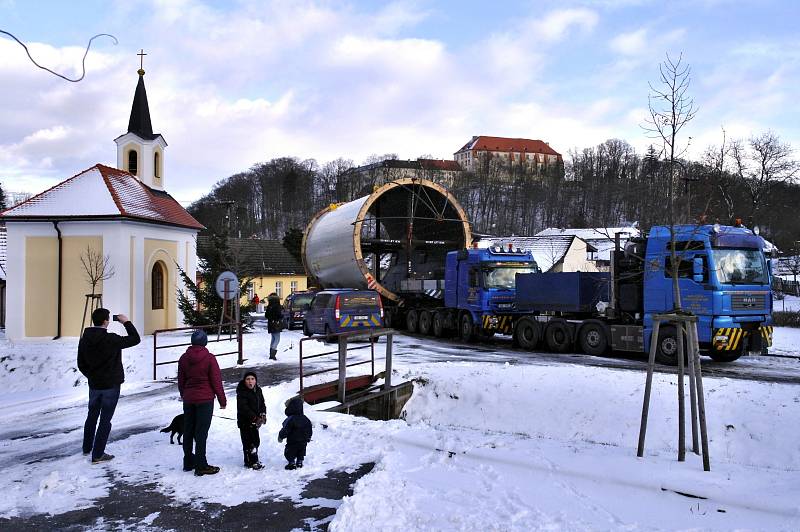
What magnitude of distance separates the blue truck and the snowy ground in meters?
2.54

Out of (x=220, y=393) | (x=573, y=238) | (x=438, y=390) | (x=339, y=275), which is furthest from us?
(x=573, y=238)

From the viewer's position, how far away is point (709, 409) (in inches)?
404

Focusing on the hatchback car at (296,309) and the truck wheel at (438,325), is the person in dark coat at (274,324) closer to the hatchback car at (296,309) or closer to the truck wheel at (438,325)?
the truck wheel at (438,325)

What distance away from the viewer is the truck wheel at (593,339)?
1703cm

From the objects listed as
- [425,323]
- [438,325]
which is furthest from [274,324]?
[425,323]

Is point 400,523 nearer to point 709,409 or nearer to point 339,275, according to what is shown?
point 709,409

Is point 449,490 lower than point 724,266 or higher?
lower

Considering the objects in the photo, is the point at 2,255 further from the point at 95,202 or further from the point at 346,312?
the point at 346,312

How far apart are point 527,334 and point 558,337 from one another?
1.16 m

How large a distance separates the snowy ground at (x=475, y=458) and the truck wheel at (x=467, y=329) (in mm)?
7893

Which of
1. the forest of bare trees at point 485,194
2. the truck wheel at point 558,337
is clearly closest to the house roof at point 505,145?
the forest of bare trees at point 485,194

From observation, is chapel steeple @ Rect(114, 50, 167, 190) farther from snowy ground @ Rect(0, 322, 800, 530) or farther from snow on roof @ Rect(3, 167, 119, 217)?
snowy ground @ Rect(0, 322, 800, 530)

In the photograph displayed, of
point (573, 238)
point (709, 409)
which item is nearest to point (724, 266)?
point (709, 409)

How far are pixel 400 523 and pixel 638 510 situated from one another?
207cm
